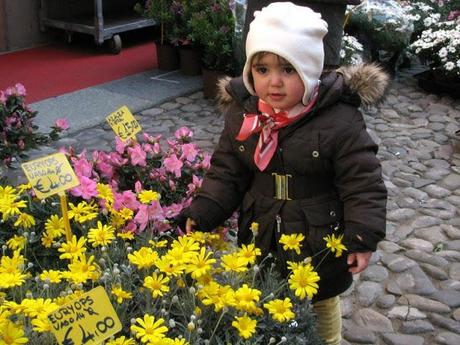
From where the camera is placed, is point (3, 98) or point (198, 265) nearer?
point (198, 265)

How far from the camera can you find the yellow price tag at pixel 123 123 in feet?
9.49

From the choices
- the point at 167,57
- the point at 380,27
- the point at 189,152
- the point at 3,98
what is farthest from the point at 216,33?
the point at 189,152

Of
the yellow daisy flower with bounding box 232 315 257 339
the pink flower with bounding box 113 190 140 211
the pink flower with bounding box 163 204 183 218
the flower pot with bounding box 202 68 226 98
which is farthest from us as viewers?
the flower pot with bounding box 202 68 226 98

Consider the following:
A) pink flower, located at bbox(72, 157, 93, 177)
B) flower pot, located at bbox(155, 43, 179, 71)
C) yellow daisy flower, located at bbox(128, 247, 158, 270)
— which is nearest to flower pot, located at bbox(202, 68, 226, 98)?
flower pot, located at bbox(155, 43, 179, 71)

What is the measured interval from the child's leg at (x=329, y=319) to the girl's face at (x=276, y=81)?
87 cm

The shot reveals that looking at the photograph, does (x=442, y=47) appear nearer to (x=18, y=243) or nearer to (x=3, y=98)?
(x=3, y=98)

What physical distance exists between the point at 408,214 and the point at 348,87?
2506 millimetres

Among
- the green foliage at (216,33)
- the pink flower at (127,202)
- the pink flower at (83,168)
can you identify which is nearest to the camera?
the pink flower at (127,202)

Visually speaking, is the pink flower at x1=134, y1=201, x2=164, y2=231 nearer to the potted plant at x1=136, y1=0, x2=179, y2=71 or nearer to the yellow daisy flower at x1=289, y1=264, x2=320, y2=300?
the yellow daisy flower at x1=289, y1=264, x2=320, y2=300

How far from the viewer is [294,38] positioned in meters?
2.09

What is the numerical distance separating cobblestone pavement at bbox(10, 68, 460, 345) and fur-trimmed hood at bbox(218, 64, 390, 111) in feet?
4.69

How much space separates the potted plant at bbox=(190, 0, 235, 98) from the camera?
6570 mm

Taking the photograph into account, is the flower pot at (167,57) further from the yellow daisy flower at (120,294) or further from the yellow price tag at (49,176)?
the yellow daisy flower at (120,294)

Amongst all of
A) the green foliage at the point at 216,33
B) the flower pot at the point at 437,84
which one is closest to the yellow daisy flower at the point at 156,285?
the green foliage at the point at 216,33
